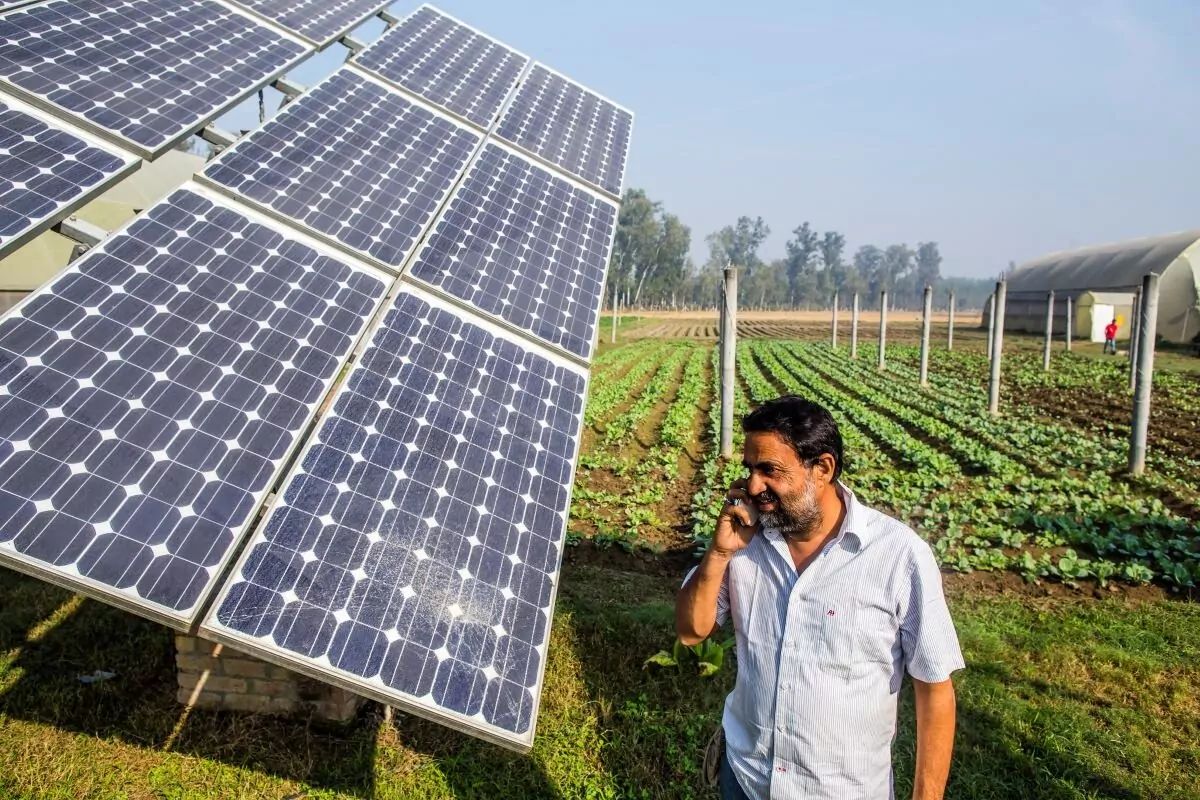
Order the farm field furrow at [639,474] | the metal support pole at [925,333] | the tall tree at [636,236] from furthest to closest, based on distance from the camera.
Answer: the tall tree at [636,236] → the metal support pole at [925,333] → the farm field furrow at [639,474]

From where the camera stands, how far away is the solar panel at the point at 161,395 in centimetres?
254

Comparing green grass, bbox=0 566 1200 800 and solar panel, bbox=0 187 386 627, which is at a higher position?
solar panel, bbox=0 187 386 627

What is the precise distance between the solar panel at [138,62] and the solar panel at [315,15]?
1.13ft

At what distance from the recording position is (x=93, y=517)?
2.60m

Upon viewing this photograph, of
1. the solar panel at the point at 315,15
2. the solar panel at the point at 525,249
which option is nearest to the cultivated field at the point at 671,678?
the solar panel at the point at 525,249

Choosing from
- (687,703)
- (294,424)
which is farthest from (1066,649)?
(294,424)

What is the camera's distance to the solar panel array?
2.68m

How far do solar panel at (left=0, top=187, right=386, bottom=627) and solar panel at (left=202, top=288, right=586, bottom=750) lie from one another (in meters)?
0.16

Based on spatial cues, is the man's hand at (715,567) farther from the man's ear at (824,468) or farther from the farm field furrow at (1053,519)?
the farm field furrow at (1053,519)

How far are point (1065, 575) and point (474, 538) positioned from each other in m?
7.38

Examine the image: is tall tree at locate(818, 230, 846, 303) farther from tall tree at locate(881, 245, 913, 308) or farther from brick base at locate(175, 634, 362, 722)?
brick base at locate(175, 634, 362, 722)

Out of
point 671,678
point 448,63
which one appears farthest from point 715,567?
point 448,63

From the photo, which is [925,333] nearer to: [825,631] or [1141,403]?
[1141,403]

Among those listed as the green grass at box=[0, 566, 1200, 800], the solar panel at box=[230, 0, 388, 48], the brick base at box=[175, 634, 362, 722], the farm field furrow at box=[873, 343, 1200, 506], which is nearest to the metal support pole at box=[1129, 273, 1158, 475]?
the farm field furrow at box=[873, 343, 1200, 506]
